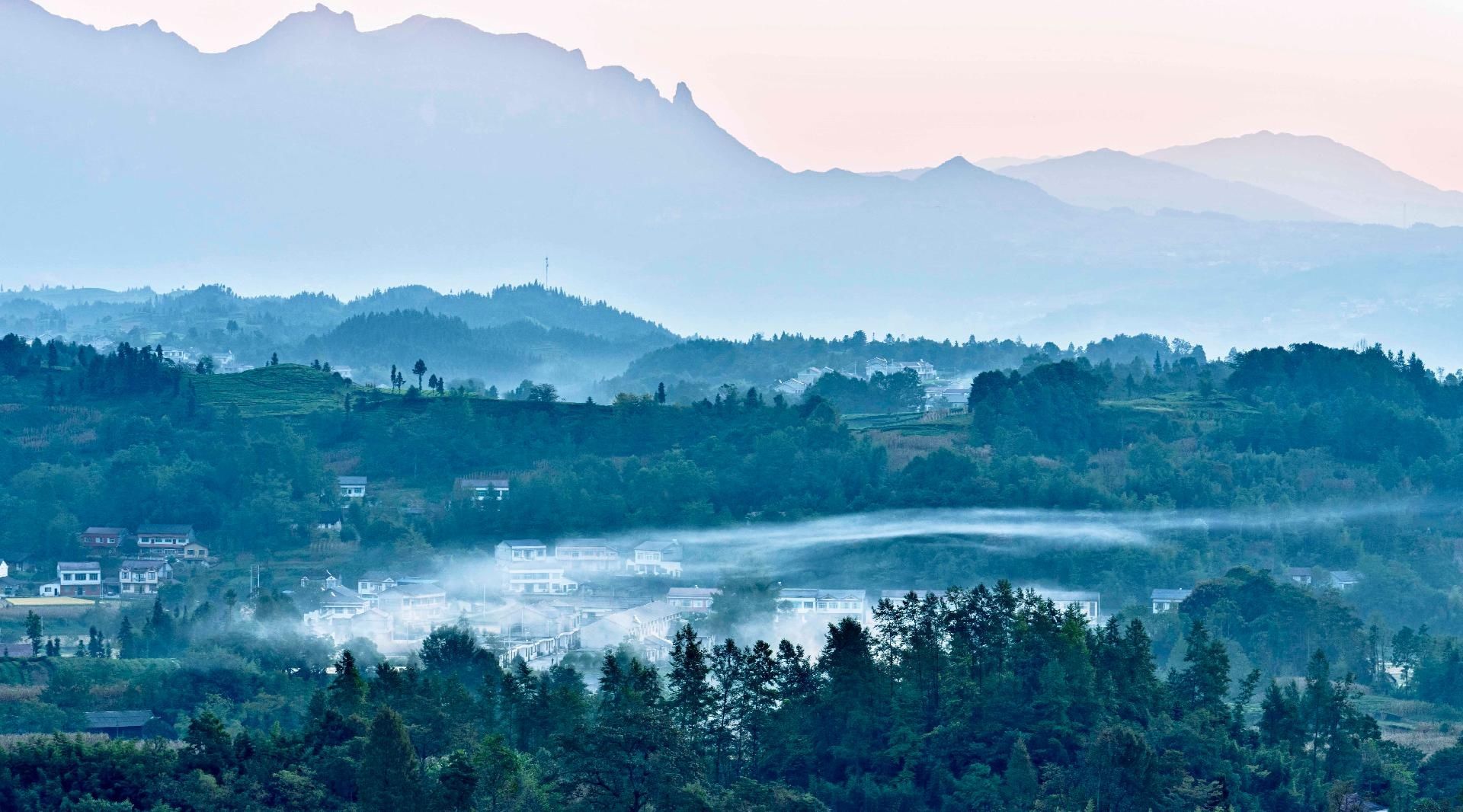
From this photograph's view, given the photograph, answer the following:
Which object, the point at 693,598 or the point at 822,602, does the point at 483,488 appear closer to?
the point at 693,598

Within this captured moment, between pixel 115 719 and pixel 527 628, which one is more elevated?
pixel 527 628

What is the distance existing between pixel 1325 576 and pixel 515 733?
80.2 ft

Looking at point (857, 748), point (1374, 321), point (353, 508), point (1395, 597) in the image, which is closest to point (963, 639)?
point (857, 748)

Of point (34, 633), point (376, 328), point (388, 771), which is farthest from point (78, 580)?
point (376, 328)

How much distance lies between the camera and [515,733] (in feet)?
97.6

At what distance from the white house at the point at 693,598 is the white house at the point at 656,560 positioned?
3.58 m

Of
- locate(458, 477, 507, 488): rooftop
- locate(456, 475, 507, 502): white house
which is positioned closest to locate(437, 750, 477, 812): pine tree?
locate(456, 475, 507, 502): white house

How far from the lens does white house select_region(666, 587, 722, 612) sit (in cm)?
4541

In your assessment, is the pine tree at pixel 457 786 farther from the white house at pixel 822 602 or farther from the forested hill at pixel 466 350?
the forested hill at pixel 466 350

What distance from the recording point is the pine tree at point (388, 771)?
82.4 ft

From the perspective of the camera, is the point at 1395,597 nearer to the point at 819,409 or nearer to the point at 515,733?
the point at 819,409

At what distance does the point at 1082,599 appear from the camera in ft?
153

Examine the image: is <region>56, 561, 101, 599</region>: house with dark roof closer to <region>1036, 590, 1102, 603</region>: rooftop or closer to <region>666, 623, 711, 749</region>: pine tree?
<region>1036, 590, 1102, 603</region>: rooftop

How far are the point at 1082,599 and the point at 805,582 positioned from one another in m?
5.66
